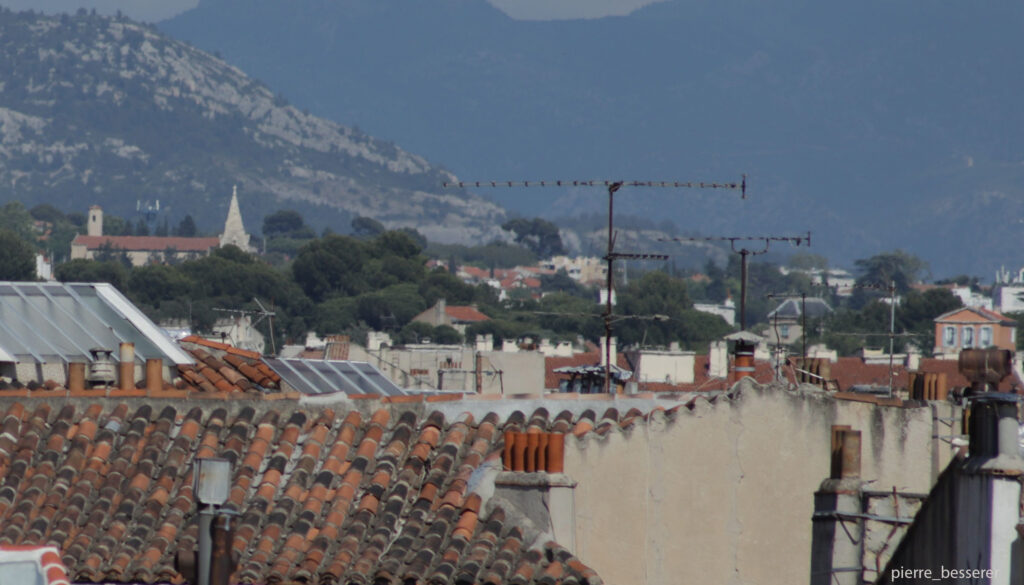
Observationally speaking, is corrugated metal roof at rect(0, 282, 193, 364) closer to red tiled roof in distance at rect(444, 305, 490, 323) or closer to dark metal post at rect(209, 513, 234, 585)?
dark metal post at rect(209, 513, 234, 585)

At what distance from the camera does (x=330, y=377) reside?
80.4ft

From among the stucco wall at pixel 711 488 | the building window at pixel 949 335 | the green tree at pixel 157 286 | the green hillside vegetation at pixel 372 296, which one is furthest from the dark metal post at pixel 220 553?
the green tree at pixel 157 286

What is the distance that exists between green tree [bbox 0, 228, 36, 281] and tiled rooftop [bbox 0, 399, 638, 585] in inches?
6271

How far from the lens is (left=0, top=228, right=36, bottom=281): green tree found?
570 feet

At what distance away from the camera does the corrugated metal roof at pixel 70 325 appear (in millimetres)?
20344

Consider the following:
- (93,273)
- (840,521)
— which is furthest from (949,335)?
(840,521)

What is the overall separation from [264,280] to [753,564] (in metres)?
159

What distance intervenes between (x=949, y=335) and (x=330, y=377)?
302ft

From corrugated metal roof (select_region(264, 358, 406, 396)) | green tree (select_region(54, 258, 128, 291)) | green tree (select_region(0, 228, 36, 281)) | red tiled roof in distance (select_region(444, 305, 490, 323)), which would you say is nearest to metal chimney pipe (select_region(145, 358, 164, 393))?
corrugated metal roof (select_region(264, 358, 406, 396))

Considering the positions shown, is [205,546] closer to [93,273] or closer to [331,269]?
[331,269]

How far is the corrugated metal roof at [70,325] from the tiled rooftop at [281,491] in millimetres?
3707

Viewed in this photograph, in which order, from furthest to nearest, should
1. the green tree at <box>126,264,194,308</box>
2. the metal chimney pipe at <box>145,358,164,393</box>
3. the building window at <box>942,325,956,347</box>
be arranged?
the green tree at <box>126,264,194,308</box> < the building window at <box>942,325,956,347</box> < the metal chimney pipe at <box>145,358,164,393</box>

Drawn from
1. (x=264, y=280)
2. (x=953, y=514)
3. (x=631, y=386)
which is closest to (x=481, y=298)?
(x=264, y=280)

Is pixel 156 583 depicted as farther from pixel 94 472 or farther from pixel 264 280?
pixel 264 280
